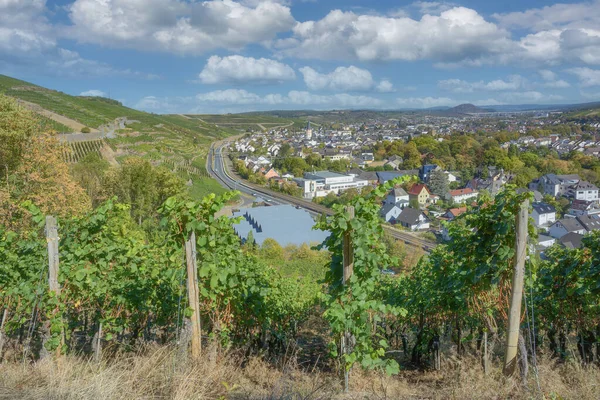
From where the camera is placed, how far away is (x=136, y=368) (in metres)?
3.38

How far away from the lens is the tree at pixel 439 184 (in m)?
56.5

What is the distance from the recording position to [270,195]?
50781 millimetres

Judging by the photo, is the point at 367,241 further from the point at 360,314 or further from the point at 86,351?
the point at 86,351

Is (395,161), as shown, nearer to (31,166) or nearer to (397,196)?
(397,196)

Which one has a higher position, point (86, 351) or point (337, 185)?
point (86, 351)

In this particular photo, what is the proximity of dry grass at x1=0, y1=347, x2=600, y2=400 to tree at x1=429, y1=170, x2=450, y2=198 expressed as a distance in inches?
2160

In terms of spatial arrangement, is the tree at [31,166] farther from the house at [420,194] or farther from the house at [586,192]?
the house at [586,192]

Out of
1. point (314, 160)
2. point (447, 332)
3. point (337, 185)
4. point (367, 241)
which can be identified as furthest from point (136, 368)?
point (314, 160)

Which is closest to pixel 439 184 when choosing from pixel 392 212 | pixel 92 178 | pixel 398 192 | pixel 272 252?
pixel 398 192

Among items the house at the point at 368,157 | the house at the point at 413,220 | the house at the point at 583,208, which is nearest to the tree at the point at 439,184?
the house at the point at 583,208

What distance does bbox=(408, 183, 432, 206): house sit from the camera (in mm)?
53375

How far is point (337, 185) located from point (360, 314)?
5591 cm

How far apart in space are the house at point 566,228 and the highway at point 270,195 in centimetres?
1288

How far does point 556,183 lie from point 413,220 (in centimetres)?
2736
